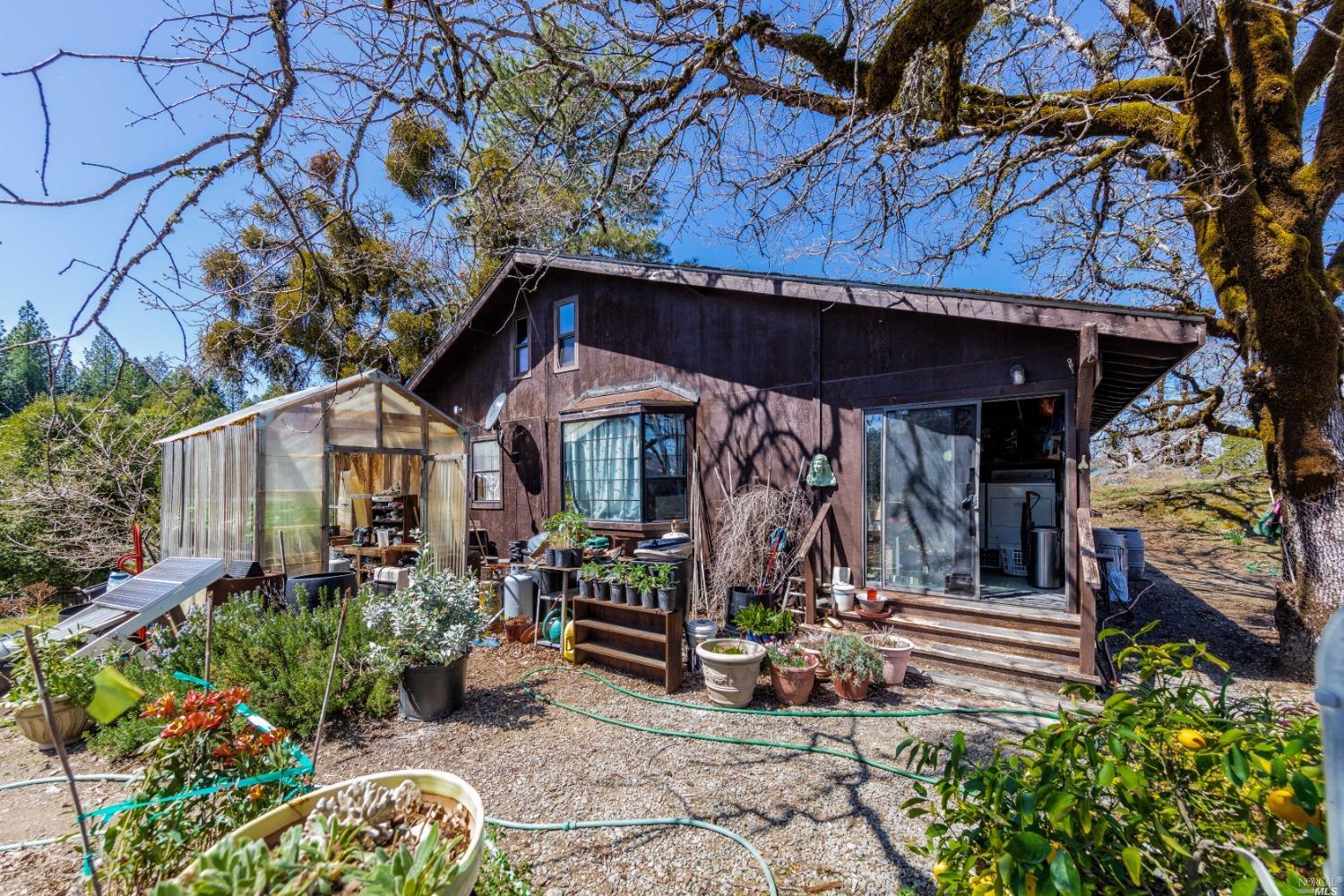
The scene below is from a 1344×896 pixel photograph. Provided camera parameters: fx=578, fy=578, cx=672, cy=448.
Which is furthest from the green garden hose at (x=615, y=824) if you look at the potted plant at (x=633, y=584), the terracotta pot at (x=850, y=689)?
the potted plant at (x=633, y=584)

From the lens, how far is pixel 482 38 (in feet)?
9.12

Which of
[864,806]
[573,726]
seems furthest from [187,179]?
[864,806]

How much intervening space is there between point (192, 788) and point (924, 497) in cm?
614

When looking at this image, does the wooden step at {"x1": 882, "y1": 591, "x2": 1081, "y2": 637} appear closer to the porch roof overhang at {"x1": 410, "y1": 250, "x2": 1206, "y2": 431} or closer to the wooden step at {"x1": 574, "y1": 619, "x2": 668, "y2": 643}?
the porch roof overhang at {"x1": 410, "y1": 250, "x2": 1206, "y2": 431}

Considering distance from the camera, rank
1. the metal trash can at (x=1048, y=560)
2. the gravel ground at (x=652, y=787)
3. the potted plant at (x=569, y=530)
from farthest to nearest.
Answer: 1. the potted plant at (x=569, y=530)
2. the metal trash can at (x=1048, y=560)
3. the gravel ground at (x=652, y=787)

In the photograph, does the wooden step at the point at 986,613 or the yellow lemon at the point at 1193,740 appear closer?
the yellow lemon at the point at 1193,740

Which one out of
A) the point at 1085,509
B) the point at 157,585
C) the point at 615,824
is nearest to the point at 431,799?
the point at 615,824

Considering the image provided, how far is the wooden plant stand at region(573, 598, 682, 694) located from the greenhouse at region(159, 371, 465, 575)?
150 inches

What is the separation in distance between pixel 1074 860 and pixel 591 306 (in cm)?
896

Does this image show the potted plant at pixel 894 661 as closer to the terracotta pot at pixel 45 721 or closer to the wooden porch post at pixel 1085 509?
the wooden porch post at pixel 1085 509

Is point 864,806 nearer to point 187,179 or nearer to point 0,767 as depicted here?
point 187,179

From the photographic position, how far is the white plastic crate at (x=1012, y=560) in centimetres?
829

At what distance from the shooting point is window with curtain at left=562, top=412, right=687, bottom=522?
812cm

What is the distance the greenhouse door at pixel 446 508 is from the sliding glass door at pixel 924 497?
6376mm
